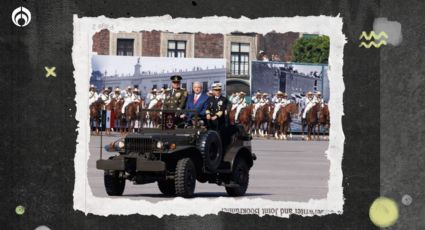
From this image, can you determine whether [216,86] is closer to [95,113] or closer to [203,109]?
[203,109]

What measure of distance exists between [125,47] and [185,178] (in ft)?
6.34

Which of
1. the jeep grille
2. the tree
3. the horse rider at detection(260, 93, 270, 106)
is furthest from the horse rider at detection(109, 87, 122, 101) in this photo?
the tree

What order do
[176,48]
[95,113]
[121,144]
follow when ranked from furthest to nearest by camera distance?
[121,144] < [95,113] < [176,48]

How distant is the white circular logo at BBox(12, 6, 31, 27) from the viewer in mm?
11492

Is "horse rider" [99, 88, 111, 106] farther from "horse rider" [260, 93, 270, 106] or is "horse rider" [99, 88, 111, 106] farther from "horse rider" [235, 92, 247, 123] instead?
"horse rider" [260, 93, 270, 106]

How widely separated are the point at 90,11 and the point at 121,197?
2392 mm

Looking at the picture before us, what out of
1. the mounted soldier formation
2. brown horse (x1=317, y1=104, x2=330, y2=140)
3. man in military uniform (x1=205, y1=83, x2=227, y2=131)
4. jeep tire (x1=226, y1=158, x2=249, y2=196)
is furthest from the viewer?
man in military uniform (x1=205, y1=83, x2=227, y2=131)

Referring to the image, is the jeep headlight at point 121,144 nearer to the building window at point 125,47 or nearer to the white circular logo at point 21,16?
the building window at point 125,47

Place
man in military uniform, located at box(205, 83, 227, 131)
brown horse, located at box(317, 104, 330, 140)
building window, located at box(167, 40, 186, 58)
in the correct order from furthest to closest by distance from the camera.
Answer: man in military uniform, located at box(205, 83, 227, 131), brown horse, located at box(317, 104, 330, 140), building window, located at box(167, 40, 186, 58)

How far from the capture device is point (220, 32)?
11.5 m

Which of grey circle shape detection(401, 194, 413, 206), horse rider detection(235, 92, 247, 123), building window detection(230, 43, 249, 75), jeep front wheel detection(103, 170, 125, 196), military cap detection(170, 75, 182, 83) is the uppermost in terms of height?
building window detection(230, 43, 249, 75)

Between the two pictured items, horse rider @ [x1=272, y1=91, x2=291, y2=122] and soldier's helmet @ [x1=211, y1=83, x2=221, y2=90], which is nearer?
soldier's helmet @ [x1=211, y1=83, x2=221, y2=90]

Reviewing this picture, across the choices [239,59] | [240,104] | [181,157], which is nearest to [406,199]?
[239,59]

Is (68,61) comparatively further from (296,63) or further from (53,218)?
(296,63)
